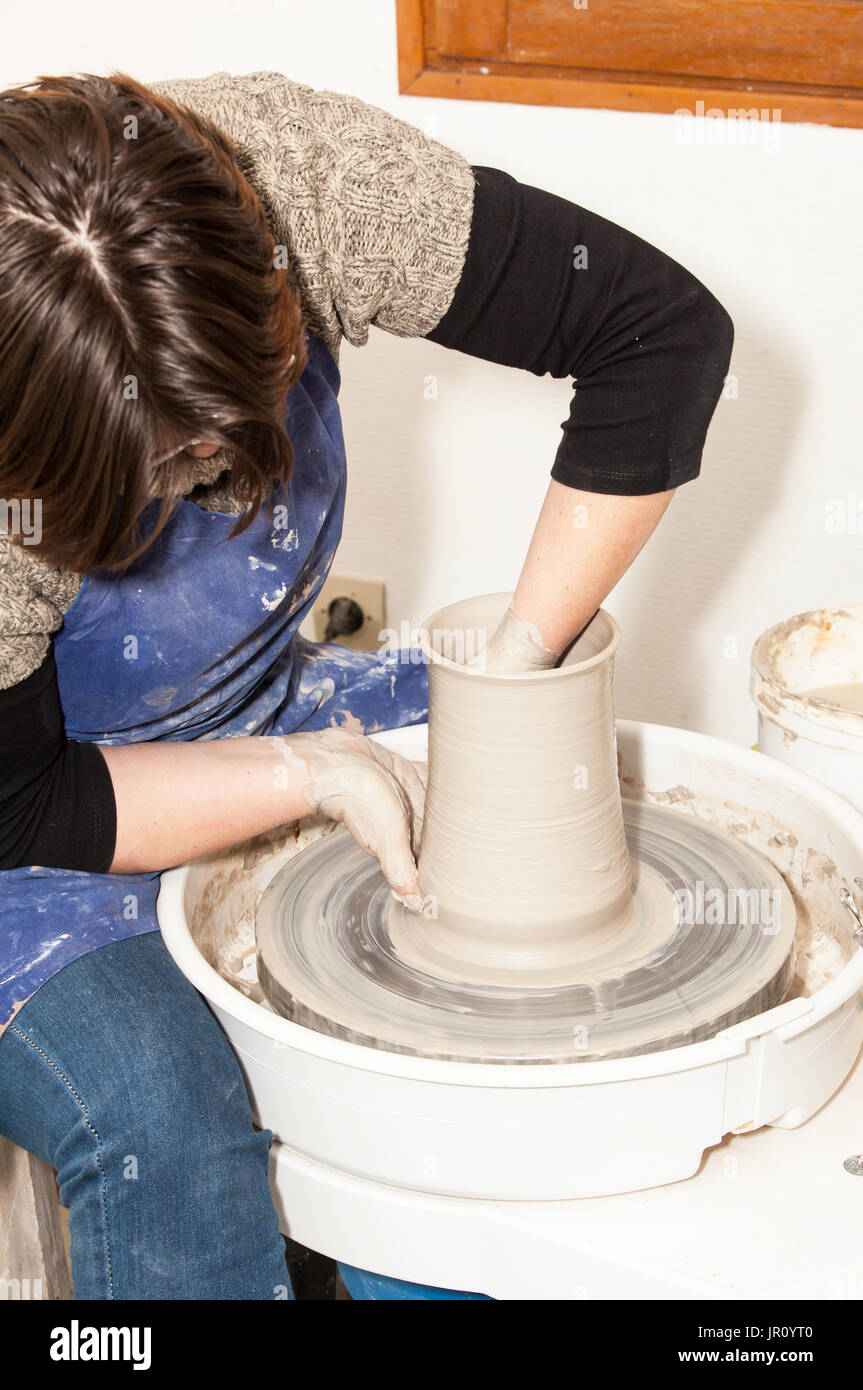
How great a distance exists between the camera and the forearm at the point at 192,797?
1313 mm

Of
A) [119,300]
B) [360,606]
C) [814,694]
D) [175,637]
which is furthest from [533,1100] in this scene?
[360,606]

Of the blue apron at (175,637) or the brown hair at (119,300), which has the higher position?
the brown hair at (119,300)

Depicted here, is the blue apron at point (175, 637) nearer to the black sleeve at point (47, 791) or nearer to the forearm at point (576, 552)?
the black sleeve at point (47, 791)

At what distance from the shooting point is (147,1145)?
1174 mm

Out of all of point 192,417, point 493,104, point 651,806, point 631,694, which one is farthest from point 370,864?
point 493,104

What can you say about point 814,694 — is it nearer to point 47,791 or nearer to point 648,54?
point 648,54

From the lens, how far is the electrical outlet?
271cm

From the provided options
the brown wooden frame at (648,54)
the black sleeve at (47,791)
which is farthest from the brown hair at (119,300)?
the brown wooden frame at (648,54)

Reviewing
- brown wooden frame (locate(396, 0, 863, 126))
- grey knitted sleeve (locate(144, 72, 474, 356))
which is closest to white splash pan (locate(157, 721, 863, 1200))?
grey knitted sleeve (locate(144, 72, 474, 356))

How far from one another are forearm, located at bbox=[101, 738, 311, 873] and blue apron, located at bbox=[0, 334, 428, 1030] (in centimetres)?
6

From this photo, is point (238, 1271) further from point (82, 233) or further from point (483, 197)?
point (483, 197)

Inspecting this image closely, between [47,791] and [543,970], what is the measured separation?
0.52 m

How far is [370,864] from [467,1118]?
46 centimetres

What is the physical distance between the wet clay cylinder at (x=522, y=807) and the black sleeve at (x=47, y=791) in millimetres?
332
